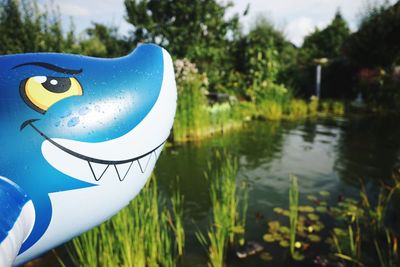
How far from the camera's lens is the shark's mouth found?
36.4 inches

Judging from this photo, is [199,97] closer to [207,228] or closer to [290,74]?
[207,228]

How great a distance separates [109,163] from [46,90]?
0.30 m

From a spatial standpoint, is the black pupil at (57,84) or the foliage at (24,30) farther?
the foliage at (24,30)

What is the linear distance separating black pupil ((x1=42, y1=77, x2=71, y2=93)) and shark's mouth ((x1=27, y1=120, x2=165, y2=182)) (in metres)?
0.12

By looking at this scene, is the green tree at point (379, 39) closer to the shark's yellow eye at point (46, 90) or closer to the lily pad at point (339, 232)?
the lily pad at point (339, 232)

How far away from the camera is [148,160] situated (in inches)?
45.6

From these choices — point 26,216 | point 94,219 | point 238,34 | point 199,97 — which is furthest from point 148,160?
point 238,34

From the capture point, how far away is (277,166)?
4.54 meters

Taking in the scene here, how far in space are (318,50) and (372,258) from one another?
18.2m

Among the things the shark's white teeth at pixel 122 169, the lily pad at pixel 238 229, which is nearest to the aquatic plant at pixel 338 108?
the lily pad at pixel 238 229

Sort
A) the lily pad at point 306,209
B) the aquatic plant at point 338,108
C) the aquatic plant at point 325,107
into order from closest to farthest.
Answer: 1. the lily pad at point 306,209
2. the aquatic plant at point 338,108
3. the aquatic plant at point 325,107

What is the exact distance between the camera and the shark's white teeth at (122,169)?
105 cm

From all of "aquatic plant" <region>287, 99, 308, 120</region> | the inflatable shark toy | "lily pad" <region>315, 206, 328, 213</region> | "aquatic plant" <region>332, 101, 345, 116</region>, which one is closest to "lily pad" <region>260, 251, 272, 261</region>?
"lily pad" <region>315, 206, 328, 213</region>

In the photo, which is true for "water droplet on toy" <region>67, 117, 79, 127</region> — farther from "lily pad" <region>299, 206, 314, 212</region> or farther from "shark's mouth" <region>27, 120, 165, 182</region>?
"lily pad" <region>299, 206, 314, 212</region>
